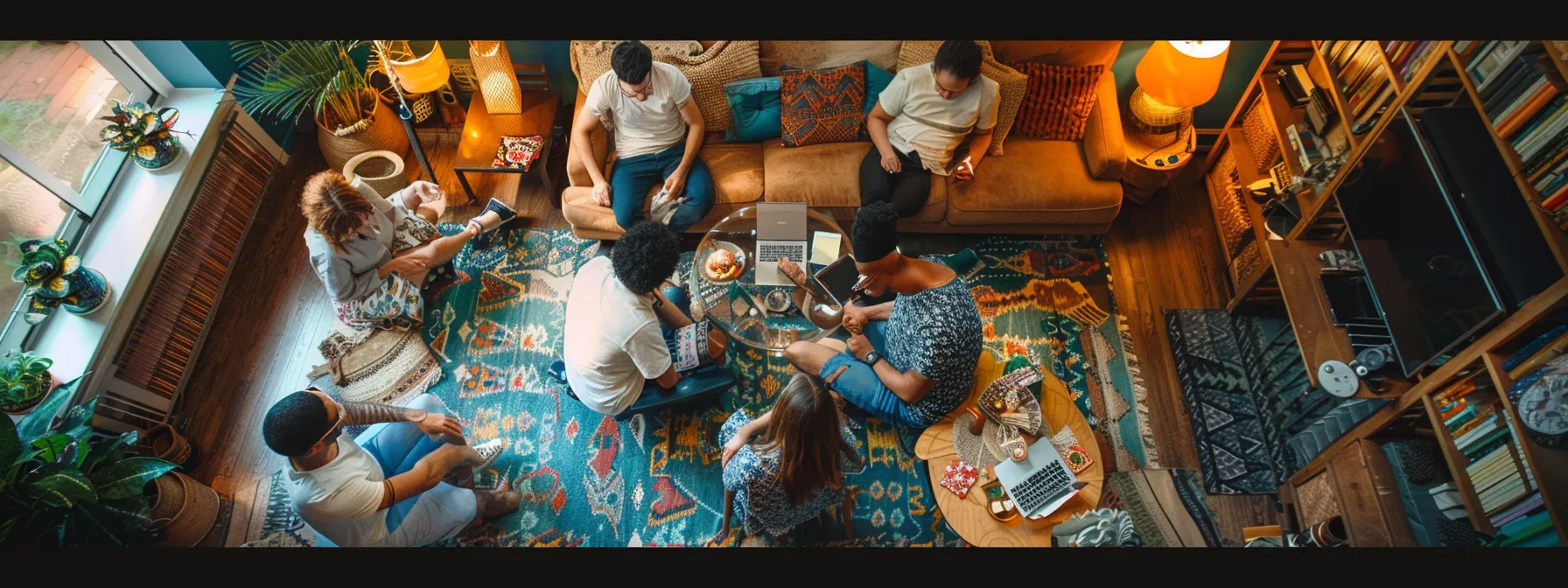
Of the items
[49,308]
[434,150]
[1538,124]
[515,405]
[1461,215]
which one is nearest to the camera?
[1538,124]

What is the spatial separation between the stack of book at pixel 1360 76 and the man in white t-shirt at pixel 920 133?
1.53m

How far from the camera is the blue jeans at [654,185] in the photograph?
3750 millimetres

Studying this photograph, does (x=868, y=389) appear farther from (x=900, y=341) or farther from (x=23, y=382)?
(x=23, y=382)

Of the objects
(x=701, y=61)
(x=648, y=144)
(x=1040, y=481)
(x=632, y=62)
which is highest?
(x=701, y=61)

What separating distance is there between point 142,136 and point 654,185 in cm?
241

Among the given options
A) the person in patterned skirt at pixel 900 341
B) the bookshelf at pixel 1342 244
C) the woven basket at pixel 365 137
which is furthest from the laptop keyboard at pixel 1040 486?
the woven basket at pixel 365 137

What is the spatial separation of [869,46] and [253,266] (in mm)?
3572

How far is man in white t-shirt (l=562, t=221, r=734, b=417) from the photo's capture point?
2645 millimetres

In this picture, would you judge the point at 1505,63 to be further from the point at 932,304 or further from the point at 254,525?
the point at 254,525

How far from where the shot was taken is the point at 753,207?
12.1ft

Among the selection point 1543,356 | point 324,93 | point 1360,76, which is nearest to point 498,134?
point 324,93

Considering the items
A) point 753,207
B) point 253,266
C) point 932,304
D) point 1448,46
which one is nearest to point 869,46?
point 753,207

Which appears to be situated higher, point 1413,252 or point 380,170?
point 380,170

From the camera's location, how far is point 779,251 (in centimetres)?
340
